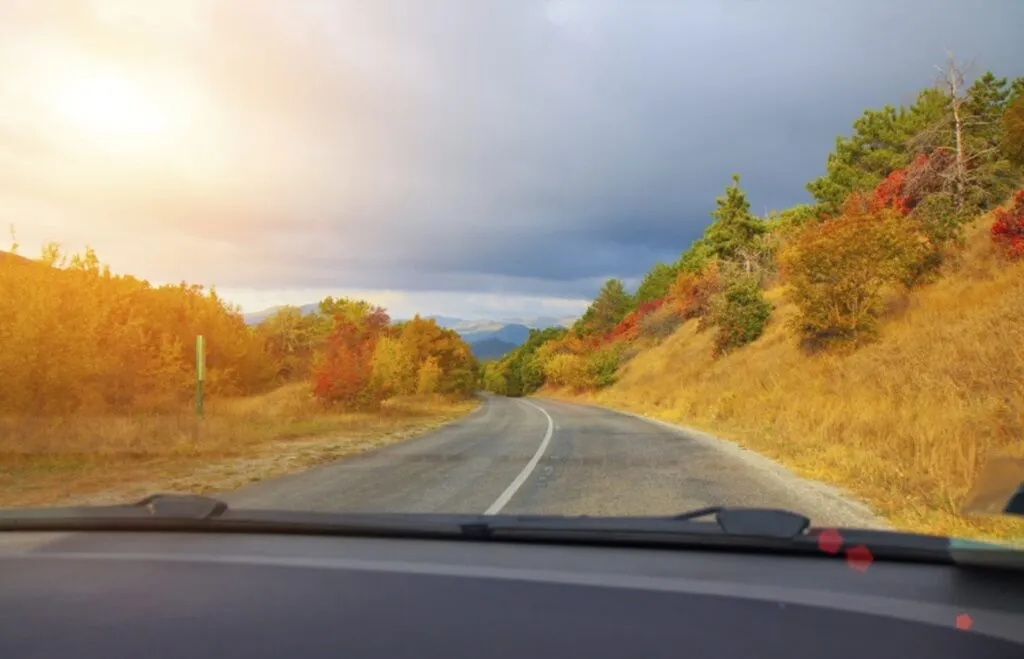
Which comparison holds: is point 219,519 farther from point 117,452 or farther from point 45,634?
point 117,452

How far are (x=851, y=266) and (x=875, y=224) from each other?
4.89ft

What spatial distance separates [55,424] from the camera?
17.0 metres

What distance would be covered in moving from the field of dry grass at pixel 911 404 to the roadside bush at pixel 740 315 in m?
5.11

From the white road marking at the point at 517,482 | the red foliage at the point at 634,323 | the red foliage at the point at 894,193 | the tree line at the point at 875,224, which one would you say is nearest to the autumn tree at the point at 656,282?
the red foliage at the point at 634,323

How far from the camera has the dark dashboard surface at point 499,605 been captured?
89.7 inches

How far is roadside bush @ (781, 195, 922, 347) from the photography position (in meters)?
24.1

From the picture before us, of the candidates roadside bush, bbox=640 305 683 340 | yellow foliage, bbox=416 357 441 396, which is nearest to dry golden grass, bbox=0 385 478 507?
yellow foliage, bbox=416 357 441 396

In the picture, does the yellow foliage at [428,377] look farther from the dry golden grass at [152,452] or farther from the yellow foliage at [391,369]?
the dry golden grass at [152,452]

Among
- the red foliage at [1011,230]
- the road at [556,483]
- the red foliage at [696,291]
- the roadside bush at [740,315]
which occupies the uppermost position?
the red foliage at [696,291]

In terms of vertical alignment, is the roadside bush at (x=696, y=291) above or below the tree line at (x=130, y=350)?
above

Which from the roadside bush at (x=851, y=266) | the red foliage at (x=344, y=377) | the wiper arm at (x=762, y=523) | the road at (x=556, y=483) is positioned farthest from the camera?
the red foliage at (x=344, y=377)

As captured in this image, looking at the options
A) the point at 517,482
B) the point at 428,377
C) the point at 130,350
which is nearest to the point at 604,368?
the point at 428,377

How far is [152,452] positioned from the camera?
15.3m

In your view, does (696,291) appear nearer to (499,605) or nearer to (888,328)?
(888,328)
